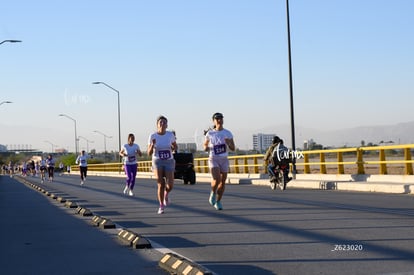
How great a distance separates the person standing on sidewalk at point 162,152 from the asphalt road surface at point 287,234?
74 cm

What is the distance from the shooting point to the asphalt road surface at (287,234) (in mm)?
7680

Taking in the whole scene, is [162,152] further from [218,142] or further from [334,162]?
[334,162]

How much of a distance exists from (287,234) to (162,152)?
4888 mm

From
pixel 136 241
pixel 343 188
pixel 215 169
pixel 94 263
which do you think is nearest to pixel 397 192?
pixel 343 188

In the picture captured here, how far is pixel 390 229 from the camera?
34.2 feet

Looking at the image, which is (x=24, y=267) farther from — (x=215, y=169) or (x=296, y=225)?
(x=215, y=169)

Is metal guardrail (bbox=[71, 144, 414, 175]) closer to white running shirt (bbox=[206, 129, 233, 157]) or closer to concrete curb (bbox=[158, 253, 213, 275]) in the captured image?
white running shirt (bbox=[206, 129, 233, 157])

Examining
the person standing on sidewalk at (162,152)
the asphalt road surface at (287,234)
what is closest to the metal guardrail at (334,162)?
the asphalt road surface at (287,234)

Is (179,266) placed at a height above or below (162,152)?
below

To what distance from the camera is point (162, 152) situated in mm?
14688

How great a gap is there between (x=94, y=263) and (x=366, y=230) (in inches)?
160

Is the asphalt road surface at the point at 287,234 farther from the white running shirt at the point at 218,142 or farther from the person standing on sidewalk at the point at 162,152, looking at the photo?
the white running shirt at the point at 218,142

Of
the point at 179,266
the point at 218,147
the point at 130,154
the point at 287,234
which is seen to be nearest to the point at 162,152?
the point at 218,147

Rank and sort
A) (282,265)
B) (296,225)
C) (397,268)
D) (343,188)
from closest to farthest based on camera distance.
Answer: (397,268) → (282,265) → (296,225) → (343,188)
